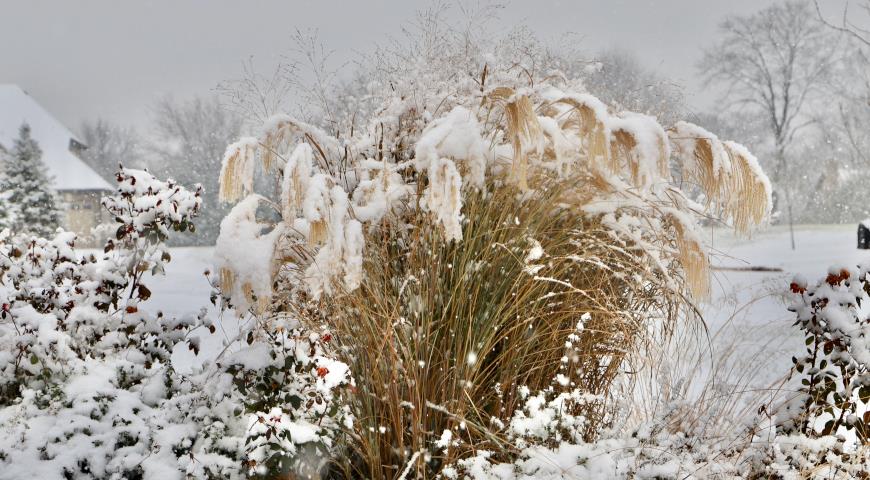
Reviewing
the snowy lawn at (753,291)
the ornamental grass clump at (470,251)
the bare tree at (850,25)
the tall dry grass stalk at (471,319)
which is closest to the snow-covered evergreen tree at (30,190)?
the snowy lawn at (753,291)

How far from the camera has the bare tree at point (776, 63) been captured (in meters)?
24.3

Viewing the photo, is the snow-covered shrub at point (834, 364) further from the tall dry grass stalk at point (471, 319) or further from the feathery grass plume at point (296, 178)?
the feathery grass plume at point (296, 178)

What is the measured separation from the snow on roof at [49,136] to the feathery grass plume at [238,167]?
2744 centimetres

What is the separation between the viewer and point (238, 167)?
2.38 meters

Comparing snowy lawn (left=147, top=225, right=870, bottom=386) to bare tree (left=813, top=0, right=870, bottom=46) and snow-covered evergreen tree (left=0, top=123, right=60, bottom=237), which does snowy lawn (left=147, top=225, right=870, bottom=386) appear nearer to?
bare tree (left=813, top=0, right=870, bottom=46)

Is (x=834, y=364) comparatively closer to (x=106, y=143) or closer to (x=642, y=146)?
(x=642, y=146)

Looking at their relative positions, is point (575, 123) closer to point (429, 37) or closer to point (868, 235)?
point (429, 37)

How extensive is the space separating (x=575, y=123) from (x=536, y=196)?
16.3 inches

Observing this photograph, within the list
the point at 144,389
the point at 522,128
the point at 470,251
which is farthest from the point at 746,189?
the point at 144,389

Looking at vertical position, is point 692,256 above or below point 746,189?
below

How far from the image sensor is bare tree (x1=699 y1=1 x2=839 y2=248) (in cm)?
2427

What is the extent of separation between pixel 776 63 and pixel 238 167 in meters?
26.8

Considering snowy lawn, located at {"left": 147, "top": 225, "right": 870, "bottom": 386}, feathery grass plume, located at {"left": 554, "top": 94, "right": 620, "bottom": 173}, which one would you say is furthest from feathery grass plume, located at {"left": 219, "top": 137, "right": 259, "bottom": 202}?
feathery grass plume, located at {"left": 554, "top": 94, "right": 620, "bottom": 173}

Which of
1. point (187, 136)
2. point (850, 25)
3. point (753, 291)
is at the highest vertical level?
point (187, 136)
